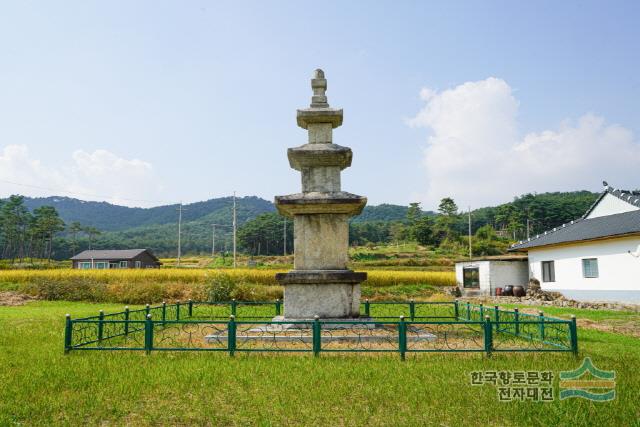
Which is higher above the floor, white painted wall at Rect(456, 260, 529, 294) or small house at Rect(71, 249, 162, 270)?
small house at Rect(71, 249, 162, 270)

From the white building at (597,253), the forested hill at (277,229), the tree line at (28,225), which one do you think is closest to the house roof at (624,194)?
the white building at (597,253)

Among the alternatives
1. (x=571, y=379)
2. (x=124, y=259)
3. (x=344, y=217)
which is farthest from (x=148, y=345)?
(x=124, y=259)

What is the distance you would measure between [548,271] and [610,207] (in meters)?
5.44

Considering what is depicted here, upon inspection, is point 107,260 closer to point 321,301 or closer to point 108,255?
point 108,255

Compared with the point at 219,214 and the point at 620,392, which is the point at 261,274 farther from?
the point at 219,214

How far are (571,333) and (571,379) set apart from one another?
234 cm

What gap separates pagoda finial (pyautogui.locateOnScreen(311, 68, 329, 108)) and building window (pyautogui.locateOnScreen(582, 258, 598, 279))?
1928 cm

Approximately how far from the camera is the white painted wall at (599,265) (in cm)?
2255

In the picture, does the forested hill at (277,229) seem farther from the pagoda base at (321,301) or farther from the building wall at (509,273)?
the pagoda base at (321,301)

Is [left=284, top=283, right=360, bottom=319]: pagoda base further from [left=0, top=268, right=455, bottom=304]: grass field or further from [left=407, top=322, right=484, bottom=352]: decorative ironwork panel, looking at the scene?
[left=0, top=268, right=455, bottom=304]: grass field

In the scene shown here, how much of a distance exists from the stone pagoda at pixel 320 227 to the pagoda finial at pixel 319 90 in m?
0.13

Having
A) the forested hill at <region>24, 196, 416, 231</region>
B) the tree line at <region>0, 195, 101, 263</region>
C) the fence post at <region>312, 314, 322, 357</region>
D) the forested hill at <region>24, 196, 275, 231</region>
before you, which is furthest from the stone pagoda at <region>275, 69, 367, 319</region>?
the forested hill at <region>24, 196, 275, 231</region>

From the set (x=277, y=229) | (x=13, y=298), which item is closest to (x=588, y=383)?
(x=13, y=298)

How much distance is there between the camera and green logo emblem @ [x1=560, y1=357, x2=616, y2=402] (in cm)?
666
